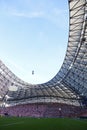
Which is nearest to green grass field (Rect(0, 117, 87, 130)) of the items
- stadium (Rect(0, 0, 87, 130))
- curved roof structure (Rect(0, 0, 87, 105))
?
curved roof structure (Rect(0, 0, 87, 105))

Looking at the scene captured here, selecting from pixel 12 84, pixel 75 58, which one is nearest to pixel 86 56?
pixel 75 58

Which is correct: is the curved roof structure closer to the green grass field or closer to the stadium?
the stadium

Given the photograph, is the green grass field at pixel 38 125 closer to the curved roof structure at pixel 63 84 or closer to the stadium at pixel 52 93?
the curved roof structure at pixel 63 84

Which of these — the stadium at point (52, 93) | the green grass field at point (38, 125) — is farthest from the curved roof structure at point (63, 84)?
the green grass field at point (38, 125)

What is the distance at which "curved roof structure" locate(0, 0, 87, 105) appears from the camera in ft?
163

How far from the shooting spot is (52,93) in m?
74.3

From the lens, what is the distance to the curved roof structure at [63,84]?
1962 inches

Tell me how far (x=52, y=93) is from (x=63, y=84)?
15.5 feet

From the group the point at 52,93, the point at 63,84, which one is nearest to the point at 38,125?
the point at 63,84

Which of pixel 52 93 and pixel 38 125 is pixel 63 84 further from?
pixel 38 125

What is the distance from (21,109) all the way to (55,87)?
1525 centimetres

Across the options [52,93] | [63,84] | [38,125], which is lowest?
[38,125]

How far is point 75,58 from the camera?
54344mm

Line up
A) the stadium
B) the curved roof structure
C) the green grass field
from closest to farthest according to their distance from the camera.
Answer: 1. the green grass field
2. the curved roof structure
3. the stadium
